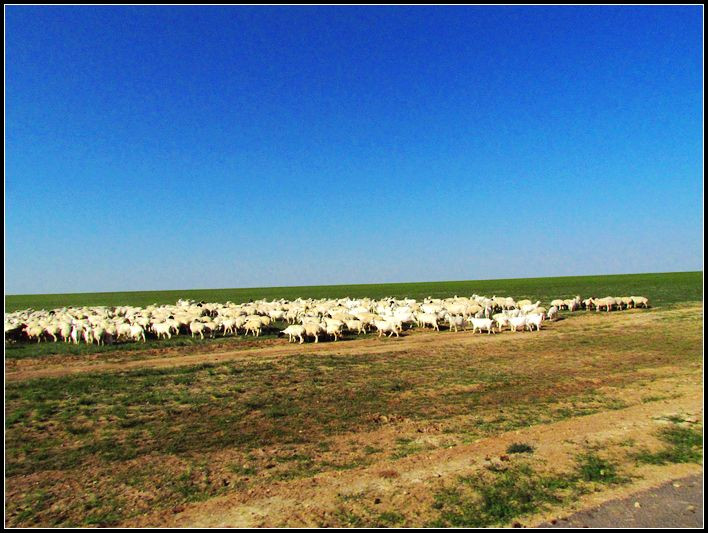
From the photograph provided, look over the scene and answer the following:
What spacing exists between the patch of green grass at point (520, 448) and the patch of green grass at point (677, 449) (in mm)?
1631

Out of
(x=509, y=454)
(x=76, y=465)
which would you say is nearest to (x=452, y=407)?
(x=509, y=454)

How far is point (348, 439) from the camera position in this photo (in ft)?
27.7

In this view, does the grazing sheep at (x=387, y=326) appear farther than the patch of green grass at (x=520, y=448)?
Yes

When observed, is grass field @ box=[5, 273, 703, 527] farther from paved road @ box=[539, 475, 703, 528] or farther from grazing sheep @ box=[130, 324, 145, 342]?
grazing sheep @ box=[130, 324, 145, 342]

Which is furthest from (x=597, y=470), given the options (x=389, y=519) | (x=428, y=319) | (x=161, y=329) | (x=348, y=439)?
(x=161, y=329)

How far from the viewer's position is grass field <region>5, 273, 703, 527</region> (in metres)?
6.04

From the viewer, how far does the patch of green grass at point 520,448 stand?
755 centimetres

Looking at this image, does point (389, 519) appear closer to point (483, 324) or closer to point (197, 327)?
point (483, 324)

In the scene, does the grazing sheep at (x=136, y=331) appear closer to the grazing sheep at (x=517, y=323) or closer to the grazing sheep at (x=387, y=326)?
the grazing sheep at (x=387, y=326)

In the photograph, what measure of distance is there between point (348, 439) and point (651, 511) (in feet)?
15.9

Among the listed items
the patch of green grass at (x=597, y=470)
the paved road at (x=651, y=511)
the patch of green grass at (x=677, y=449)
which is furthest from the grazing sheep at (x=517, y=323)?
the paved road at (x=651, y=511)

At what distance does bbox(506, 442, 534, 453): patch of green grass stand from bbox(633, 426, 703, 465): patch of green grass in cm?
163

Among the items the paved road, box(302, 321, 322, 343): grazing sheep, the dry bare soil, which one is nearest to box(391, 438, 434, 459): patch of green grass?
the dry bare soil

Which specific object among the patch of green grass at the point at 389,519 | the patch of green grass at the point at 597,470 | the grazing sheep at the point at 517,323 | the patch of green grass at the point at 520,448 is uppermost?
the grazing sheep at the point at 517,323
